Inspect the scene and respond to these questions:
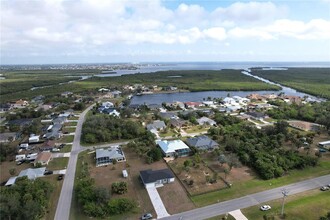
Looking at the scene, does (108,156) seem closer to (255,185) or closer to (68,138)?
(68,138)

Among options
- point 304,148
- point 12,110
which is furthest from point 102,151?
point 12,110

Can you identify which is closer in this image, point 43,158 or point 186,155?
point 43,158

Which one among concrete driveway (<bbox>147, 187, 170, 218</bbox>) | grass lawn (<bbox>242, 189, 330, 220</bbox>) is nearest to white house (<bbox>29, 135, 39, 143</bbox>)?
concrete driveway (<bbox>147, 187, 170, 218</bbox>)

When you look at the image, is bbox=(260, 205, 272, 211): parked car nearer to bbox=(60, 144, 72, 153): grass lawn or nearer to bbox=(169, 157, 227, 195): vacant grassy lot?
bbox=(169, 157, 227, 195): vacant grassy lot

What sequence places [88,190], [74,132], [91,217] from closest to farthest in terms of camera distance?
[91,217] → [88,190] → [74,132]

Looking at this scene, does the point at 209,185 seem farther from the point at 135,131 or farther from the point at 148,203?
the point at 135,131

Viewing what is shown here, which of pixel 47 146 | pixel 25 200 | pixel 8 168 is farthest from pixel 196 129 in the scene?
pixel 25 200
